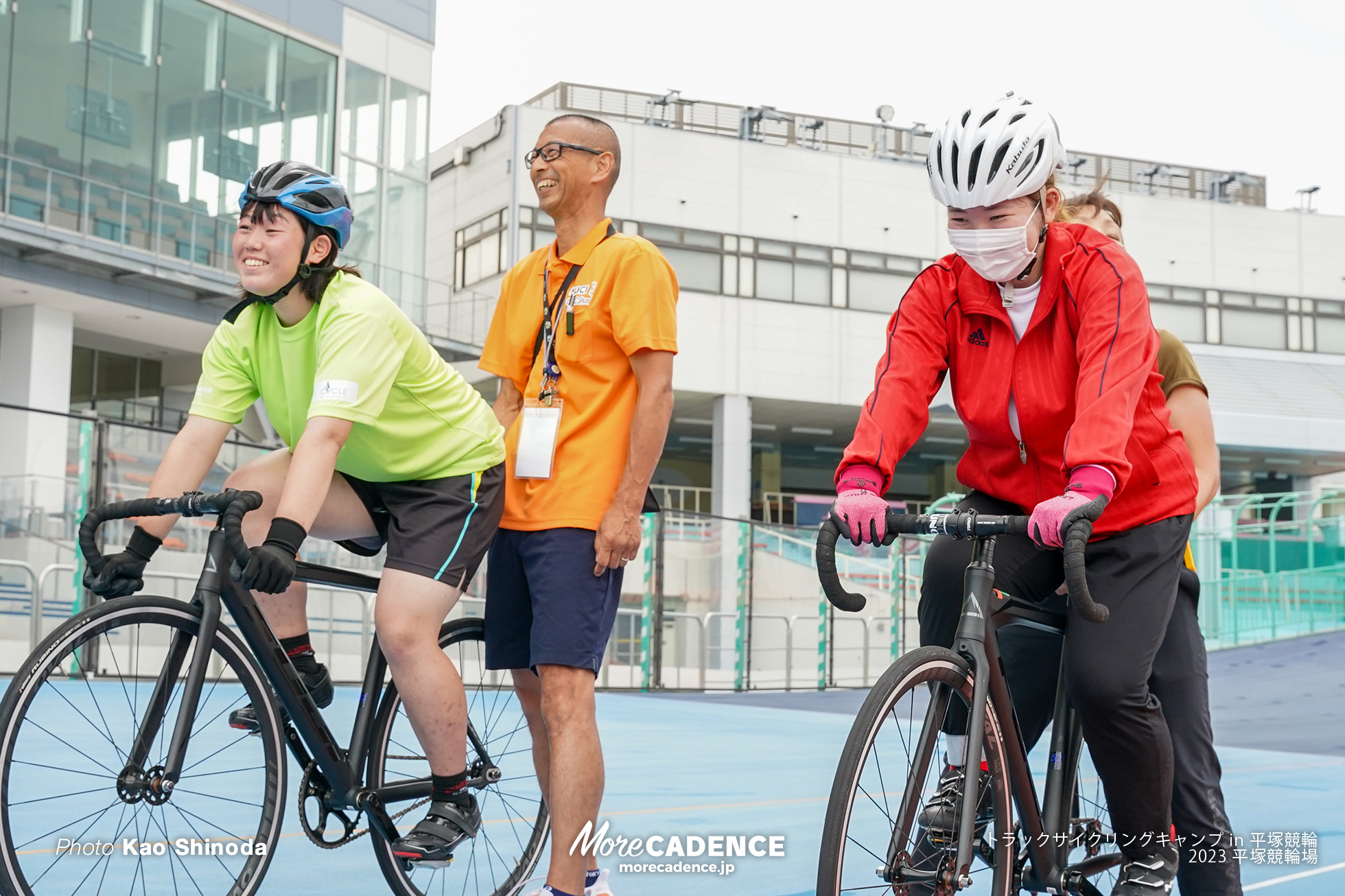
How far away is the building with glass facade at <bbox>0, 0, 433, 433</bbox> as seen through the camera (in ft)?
63.8

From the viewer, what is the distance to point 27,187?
19062mm

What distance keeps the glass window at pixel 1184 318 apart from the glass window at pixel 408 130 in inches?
951

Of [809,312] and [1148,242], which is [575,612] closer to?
[809,312]

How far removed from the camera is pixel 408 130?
25.6 meters

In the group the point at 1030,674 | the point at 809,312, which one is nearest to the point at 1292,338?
the point at 809,312

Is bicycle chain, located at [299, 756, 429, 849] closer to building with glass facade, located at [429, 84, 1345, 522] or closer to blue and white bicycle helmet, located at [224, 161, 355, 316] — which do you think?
blue and white bicycle helmet, located at [224, 161, 355, 316]

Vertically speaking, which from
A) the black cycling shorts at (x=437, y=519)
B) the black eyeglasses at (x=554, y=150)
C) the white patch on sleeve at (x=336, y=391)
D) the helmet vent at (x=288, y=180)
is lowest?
the black cycling shorts at (x=437, y=519)

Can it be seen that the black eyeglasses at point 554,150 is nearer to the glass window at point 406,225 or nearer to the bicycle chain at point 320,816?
the bicycle chain at point 320,816

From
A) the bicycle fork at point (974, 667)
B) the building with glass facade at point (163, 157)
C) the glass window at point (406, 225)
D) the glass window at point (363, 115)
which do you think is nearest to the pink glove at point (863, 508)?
the bicycle fork at point (974, 667)

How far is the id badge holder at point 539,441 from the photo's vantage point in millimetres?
3408

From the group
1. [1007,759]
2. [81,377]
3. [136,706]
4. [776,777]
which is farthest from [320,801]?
[81,377]

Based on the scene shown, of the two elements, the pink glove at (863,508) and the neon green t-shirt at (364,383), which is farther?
the neon green t-shirt at (364,383)

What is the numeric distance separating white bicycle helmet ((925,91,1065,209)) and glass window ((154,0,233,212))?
20189 millimetres

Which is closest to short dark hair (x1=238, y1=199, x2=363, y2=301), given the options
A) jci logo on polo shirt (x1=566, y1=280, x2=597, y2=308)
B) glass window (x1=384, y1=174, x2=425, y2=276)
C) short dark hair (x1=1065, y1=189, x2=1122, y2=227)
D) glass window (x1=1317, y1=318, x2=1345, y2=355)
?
jci logo on polo shirt (x1=566, y1=280, x2=597, y2=308)
